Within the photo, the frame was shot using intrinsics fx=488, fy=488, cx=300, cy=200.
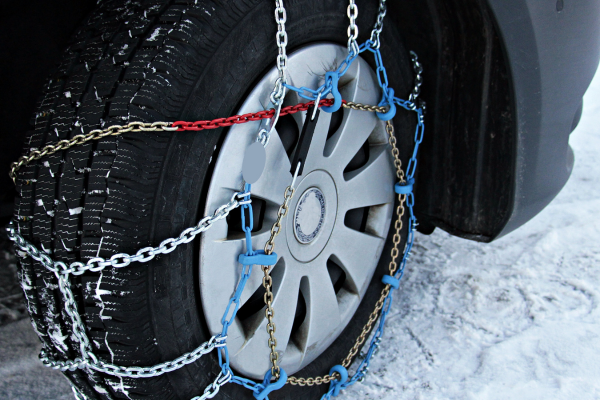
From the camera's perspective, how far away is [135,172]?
90cm

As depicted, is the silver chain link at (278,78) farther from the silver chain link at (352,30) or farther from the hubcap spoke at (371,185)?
the hubcap spoke at (371,185)

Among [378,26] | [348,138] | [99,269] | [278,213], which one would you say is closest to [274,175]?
[278,213]

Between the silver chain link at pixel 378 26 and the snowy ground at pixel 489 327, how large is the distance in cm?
100

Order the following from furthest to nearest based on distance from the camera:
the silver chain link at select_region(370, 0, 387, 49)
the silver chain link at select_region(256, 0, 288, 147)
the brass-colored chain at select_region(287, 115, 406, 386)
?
1. the brass-colored chain at select_region(287, 115, 406, 386)
2. the silver chain link at select_region(370, 0, 387, 49)
3. the silver chain link at select_region(256, 0, 288, 147)

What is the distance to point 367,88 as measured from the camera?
1321 mm

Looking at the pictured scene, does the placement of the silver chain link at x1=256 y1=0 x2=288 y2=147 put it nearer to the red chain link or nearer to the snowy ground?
the red chain link

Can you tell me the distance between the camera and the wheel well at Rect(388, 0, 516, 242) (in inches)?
53.5

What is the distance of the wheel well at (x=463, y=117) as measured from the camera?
1.36 meters

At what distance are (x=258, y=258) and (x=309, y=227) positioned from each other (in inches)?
9.0

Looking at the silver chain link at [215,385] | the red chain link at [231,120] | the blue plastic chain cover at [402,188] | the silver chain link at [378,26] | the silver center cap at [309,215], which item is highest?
the silver chain link at [378,26]

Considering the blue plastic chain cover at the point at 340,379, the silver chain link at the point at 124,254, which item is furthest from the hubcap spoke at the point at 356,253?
the silver chain link at the point at 124,254

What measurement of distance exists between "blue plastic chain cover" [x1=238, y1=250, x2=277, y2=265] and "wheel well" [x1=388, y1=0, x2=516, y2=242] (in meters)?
0.79

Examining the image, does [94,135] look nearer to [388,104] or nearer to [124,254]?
[124,254]

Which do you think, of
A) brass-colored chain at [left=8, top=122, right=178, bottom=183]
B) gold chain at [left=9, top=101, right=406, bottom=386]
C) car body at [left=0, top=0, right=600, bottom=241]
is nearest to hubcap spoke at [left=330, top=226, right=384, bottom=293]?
gold chain at [left=9, top=101, right=406, bottom=386]
